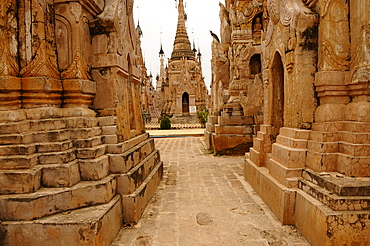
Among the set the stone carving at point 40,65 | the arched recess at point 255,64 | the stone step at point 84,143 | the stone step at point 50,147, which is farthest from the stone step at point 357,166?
the arched recess at point 255,64

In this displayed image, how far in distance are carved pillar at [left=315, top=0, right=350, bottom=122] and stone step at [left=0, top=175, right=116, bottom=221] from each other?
2.94 m

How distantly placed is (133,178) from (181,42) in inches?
1275

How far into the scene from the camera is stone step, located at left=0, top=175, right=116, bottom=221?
2.42 metres

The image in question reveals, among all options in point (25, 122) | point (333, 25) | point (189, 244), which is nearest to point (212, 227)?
point (189, 244)

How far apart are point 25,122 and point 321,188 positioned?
11.4ft

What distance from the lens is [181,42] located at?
33375 millimetres

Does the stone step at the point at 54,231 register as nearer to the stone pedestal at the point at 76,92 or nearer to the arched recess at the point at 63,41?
the stone pedestal at the point at 76,92

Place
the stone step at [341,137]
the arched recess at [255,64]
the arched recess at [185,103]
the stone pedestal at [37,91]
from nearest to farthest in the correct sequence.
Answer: the stone step at [341,137] → the stone pedestal at [37,91] → the arched recess at [255,64] → the arched recess at [185,103]

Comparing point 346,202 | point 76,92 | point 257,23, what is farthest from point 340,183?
point 257,23

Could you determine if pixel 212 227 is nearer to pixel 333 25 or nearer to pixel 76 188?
pixel 76 188

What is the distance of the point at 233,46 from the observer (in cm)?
923

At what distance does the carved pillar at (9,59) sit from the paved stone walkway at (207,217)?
2.12 m

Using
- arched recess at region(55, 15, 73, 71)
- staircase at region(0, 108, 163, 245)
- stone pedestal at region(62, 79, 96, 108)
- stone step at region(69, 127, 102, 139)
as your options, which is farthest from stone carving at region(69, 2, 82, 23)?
stone step at region(69, 127, 102, 139)

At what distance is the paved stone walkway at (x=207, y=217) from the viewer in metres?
2.79
